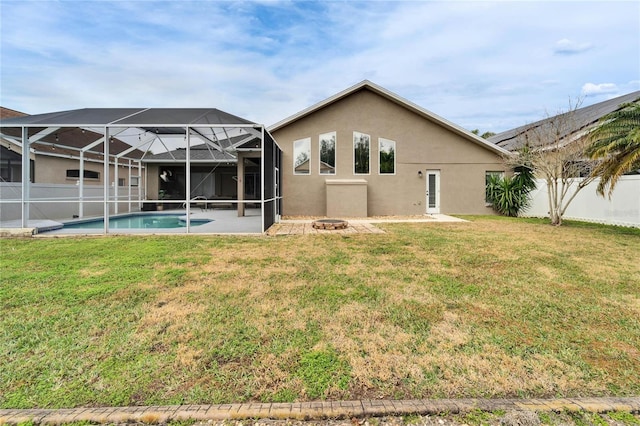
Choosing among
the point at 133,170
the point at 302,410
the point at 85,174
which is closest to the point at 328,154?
the point at 133,170

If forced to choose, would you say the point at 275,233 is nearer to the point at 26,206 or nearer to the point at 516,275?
the point at 516,275

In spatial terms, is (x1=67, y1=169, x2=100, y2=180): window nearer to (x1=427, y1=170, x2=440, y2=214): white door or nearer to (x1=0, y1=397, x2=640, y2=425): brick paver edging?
(x1=0, y1=397, x2=640, y2=425): brick paver edging

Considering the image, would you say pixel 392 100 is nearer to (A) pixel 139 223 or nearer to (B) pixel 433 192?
(B) pixel 433 192

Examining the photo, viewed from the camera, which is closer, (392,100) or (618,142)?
(618,142)

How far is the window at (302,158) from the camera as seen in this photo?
14.8 meters

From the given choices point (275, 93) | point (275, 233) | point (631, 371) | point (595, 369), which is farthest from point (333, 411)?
point (275, 93)

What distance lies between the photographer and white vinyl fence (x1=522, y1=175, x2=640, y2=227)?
35.2 feet

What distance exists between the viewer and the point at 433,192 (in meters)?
15.3

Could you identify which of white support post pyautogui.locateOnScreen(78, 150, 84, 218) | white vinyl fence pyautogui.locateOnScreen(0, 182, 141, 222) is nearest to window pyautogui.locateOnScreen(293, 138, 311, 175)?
white vinyl fence pyautogui.locateOnScreen(0, 182, 141, 222)

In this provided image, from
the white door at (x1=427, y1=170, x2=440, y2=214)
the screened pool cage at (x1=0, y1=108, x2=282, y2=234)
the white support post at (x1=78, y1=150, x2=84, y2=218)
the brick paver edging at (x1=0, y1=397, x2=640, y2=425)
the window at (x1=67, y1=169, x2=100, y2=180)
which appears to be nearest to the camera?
the brick paver edging at (x1=0, y1=397, x2=640, y2=425)

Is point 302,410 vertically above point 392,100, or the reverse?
point 392,100

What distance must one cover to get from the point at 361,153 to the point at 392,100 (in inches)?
116

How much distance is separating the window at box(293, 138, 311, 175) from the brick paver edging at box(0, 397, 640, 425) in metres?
13.1

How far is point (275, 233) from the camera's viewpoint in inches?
368
